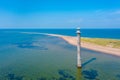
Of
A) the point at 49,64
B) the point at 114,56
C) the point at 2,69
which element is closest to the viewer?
the point at 2,69

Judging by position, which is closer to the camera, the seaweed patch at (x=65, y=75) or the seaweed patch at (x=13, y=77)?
the seaweed patch at (x=13, y=77)

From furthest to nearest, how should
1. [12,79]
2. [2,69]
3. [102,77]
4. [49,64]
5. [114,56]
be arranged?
[114,56] → [49,64] → [2,69] → [102,77] → [12,79]

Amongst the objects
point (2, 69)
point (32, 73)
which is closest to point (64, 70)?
point (32, 73)

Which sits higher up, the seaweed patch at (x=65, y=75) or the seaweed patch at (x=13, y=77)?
the seaweed patch at (x=13, y=77)

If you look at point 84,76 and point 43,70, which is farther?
point 43,70

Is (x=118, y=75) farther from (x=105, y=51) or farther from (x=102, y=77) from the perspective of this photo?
(x=105, y=51)

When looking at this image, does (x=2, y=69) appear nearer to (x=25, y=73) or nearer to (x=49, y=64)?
(x=25, y=73)

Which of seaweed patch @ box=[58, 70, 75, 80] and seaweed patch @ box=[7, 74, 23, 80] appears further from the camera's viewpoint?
seaweed patch @ box=[58, 70, 75, 80]

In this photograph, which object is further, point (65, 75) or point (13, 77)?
point (65, 75)

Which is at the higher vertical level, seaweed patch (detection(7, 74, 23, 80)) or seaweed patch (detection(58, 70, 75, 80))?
seaweed patch (detection(7, 74, 23, 80))

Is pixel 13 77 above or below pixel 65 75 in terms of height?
above
